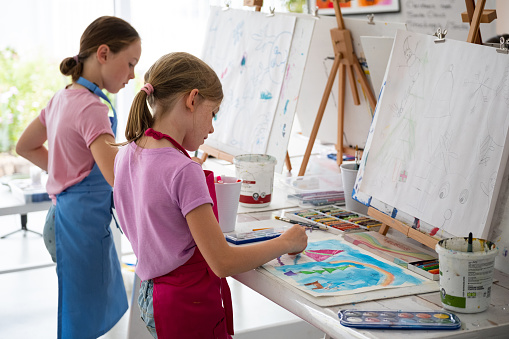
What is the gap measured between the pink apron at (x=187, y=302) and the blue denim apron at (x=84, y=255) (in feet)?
2.77

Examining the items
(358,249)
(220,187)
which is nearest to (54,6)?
(220,187)

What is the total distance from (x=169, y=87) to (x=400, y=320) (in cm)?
69

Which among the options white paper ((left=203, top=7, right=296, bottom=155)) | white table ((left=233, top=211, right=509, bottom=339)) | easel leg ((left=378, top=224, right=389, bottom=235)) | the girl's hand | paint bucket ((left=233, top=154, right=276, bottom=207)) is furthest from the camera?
white paper ((left=203, top=7, right=296, bottom=155))

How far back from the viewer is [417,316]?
1.30m

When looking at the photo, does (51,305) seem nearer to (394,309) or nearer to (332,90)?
(332,90)

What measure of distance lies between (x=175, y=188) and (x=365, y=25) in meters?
1.52

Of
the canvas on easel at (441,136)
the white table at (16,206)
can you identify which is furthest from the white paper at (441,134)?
the white table at (16,206)

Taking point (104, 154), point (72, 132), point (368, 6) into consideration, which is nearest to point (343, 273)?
point (104, 154)

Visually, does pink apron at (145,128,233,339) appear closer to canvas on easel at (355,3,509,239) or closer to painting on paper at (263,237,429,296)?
painting on paper at (263,237,429,296)

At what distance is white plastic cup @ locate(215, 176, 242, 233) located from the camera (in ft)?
6.11

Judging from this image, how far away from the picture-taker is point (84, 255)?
7.55ft

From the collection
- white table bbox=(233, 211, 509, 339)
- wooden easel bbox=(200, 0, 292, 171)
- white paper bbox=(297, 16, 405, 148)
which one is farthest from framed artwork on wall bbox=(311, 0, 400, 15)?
white table bbox=(233, 211, 509, 339)

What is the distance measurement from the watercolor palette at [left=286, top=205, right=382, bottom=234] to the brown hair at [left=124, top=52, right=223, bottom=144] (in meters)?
0.63

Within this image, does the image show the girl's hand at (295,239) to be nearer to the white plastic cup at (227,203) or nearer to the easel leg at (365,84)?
the white plastic cup at (227,203)
